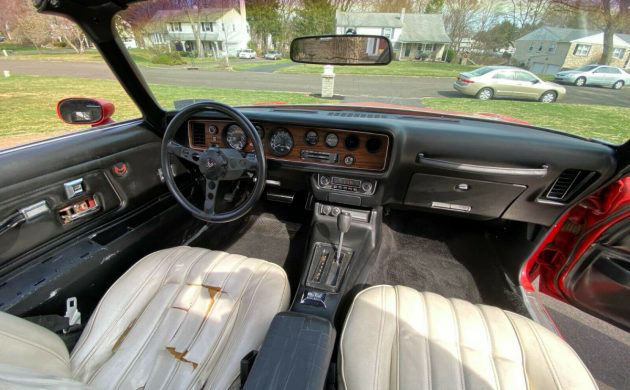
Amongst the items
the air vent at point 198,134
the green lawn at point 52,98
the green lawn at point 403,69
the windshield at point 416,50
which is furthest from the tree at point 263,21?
the air vent at point 198,134

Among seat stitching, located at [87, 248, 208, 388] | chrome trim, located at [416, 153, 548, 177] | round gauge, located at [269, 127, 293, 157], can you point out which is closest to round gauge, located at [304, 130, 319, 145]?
round gauge, located at [269, 127, 293, 157]

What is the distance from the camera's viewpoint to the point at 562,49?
1182 millimetres

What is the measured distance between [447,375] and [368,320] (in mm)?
317

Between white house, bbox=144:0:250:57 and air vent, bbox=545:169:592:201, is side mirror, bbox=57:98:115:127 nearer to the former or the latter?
white house, bbox=144:0:250:57

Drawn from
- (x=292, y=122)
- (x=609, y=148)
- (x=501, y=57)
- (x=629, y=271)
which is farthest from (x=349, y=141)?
(x=629, y=271)

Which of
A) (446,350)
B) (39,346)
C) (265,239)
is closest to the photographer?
(39,346)

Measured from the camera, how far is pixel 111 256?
65.4 inches

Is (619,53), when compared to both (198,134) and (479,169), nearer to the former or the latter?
(479,169)

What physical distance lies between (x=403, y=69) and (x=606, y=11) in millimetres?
793

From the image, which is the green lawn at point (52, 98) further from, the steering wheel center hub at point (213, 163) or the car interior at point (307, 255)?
the steering wheel center hub at point (213, 163)

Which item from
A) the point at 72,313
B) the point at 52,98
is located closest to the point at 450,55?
the point at 72,313

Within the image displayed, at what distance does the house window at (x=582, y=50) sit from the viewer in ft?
3.69

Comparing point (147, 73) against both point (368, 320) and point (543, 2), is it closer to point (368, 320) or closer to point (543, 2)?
point (368, 320)

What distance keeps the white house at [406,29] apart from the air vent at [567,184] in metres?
0.93
